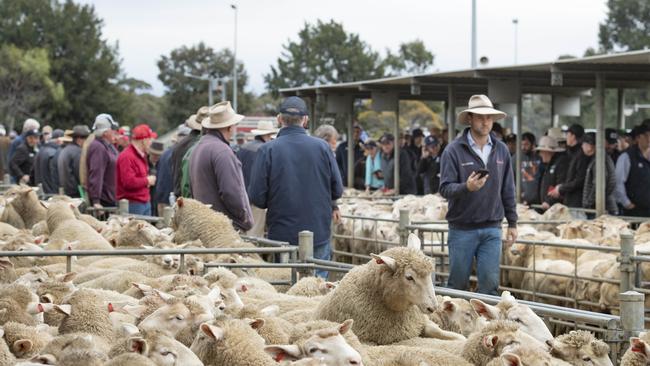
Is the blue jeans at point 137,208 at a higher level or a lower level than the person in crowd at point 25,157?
lower

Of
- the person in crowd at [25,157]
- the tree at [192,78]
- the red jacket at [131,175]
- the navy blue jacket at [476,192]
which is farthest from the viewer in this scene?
the tree at [192,78]

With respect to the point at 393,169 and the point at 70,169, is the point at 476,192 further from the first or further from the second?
the point at 393,169

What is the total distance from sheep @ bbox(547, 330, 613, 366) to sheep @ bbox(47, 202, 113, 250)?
561 centimetres

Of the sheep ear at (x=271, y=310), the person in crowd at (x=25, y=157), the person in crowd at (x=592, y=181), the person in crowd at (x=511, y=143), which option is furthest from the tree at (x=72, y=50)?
the sheep ear at (x=271, y=310)

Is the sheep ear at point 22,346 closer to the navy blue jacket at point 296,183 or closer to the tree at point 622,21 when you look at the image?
the navy blue jacket at point 296,183

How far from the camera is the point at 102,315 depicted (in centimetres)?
656

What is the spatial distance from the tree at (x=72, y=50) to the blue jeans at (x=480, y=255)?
62.8 m

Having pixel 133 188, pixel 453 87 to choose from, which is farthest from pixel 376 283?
pixel 453 87

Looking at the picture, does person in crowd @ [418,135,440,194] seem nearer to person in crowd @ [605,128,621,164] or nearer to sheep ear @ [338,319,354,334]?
person in crowd @ [605,128,621,164]

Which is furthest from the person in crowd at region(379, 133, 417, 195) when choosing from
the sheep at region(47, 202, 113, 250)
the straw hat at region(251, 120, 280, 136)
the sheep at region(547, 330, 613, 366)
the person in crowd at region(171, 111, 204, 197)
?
the sheep at region(547, 330, 613, 366)

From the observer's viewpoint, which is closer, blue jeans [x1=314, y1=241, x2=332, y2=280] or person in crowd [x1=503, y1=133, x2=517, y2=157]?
blue jeans [x1=314, y1=241, x2=332, y2=280]

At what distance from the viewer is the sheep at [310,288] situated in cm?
827

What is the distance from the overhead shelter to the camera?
1491 cm

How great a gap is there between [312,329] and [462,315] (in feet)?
5.53
